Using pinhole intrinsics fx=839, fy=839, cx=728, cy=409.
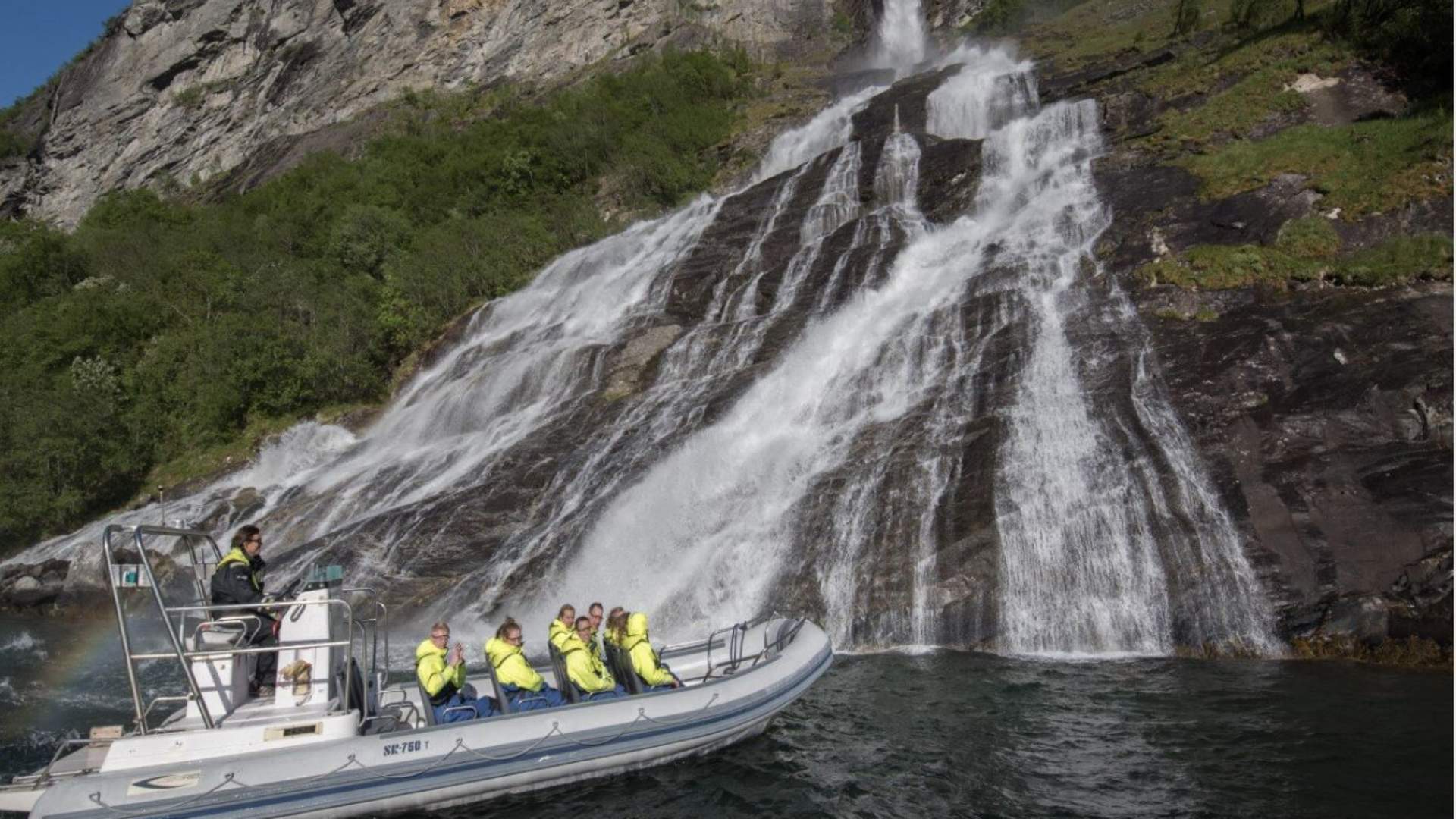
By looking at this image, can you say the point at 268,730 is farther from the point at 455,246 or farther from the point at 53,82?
the point at 53,82

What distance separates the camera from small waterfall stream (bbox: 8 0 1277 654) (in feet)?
50.8

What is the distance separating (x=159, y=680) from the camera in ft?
50.6

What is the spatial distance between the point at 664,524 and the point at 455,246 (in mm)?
29206

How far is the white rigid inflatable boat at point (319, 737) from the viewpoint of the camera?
8.40 meters

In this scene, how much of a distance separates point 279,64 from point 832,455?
9262 centimetres

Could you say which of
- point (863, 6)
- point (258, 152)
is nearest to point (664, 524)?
point (863, 6)

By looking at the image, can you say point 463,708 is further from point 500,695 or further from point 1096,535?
point 1096,535

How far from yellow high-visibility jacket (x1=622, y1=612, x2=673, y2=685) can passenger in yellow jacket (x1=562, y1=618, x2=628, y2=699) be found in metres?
0.38

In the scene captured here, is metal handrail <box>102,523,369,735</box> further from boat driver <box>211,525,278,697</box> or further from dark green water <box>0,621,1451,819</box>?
dark green water <box>0,621,1451,819</box>

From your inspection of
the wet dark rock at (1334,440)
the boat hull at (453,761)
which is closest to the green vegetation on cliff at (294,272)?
the boat hull at (453,761)

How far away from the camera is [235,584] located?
9.62m

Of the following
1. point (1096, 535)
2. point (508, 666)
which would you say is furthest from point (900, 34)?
point (508, 666)

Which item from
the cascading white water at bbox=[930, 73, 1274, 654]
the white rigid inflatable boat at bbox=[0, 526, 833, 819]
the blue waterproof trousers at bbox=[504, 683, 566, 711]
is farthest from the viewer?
the cascading white water at bbox=[930, 73, 1274, 654]

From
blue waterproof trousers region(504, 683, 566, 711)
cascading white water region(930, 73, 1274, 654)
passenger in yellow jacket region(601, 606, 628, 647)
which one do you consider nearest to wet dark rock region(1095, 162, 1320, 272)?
cascading white water region(930, 73, 1274, 654)
